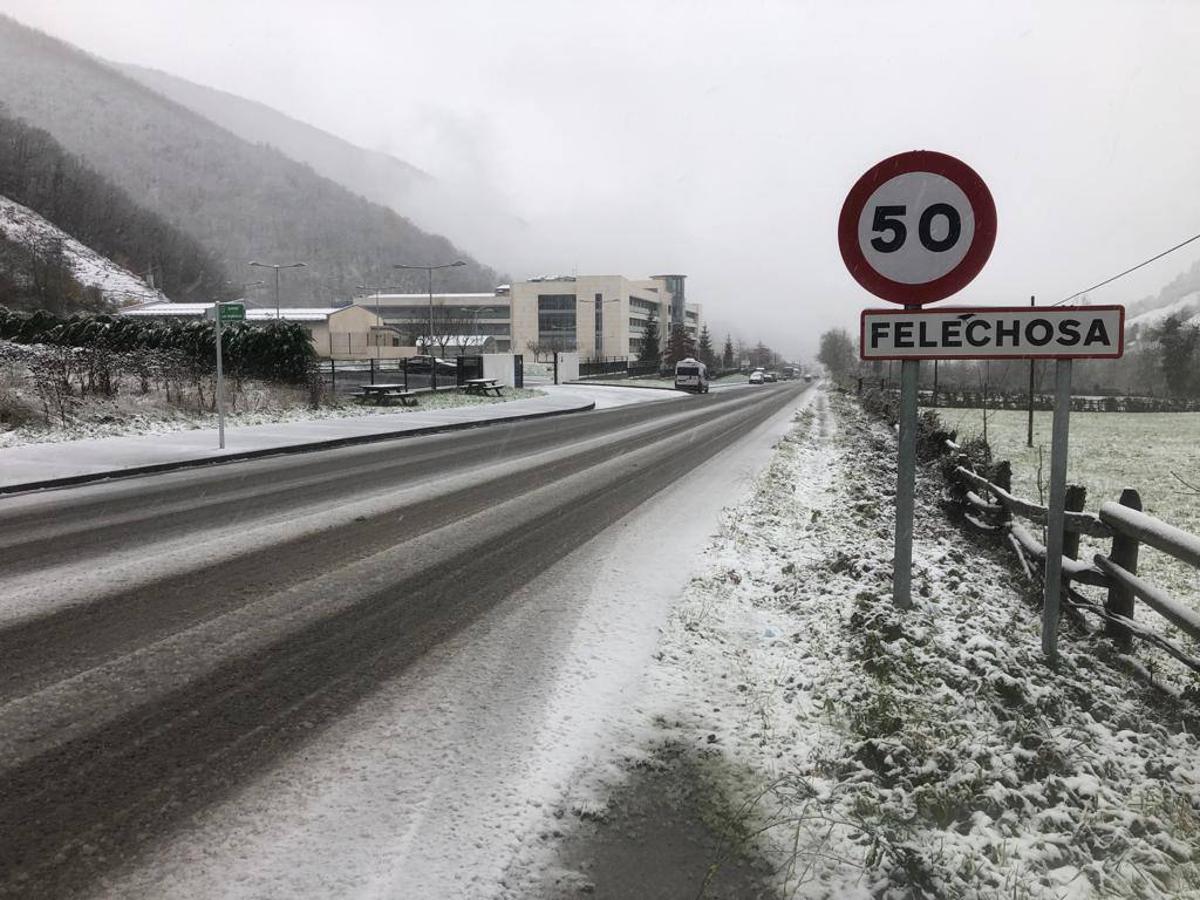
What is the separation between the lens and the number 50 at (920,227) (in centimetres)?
397

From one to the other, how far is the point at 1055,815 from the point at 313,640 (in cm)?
A: 380

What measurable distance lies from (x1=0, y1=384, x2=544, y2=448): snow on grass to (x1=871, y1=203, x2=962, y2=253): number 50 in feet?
53.4

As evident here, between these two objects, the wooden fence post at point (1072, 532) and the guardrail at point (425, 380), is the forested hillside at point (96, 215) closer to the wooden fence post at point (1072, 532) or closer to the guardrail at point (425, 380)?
the guardrail at point (425, 380)

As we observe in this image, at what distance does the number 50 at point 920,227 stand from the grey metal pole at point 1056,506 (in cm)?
86

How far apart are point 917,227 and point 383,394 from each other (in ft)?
79.0

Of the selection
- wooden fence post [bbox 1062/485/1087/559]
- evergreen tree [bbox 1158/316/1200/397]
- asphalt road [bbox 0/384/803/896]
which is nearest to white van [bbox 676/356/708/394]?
evergreen tree [bbox 1158/316/1200/397]

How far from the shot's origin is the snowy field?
25.2ft

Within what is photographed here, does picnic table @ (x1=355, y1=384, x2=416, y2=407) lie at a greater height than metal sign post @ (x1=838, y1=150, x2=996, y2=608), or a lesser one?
lesser

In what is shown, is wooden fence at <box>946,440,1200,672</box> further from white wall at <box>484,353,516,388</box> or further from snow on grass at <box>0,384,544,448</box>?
white wall at <box>484,353,516,388</box>

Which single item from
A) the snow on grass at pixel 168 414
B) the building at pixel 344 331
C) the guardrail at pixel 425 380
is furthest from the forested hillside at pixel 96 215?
the snow on grass at pixel 168 414

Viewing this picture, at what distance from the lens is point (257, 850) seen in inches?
99.8

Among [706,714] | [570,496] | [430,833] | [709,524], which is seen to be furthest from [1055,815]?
[570,496]

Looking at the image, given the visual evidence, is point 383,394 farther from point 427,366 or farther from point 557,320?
point 557,320

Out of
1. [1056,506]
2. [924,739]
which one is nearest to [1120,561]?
[1056,506]
